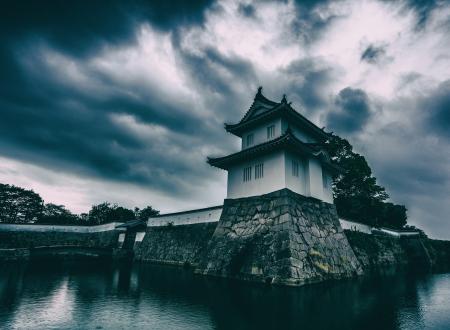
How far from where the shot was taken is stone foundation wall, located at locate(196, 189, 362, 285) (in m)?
12.4

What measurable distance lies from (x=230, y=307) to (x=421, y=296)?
7.85 meters

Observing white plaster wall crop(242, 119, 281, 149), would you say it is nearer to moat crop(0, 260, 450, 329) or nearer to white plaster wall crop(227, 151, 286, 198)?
white plaster wall crop(227, 151, 286, 198)

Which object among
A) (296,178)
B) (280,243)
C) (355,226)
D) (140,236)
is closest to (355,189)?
(355,226)

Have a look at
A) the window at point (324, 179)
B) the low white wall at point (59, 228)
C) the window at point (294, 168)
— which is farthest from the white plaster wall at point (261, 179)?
the low white wall at point (59, 228)

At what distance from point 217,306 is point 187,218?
46.6ft

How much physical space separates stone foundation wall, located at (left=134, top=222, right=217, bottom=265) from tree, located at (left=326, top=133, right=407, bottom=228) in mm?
13418

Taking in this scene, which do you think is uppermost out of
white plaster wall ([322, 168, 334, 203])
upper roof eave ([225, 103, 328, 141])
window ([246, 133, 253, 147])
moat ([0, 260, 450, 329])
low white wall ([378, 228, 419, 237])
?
upper roof eave ([225, 103, 328, 141])

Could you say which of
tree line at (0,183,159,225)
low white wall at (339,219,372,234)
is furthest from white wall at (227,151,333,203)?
tree line at (0,183,159,225)

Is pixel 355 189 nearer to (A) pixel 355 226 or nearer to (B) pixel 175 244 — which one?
(A) pixel 355 226

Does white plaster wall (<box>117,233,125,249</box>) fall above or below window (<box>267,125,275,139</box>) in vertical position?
below

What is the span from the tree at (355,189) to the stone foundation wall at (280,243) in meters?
8.57

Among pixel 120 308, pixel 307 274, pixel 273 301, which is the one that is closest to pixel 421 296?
pixel 307 274

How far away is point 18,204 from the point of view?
144ft

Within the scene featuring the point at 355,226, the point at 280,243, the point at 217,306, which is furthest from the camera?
the point at 355,226
